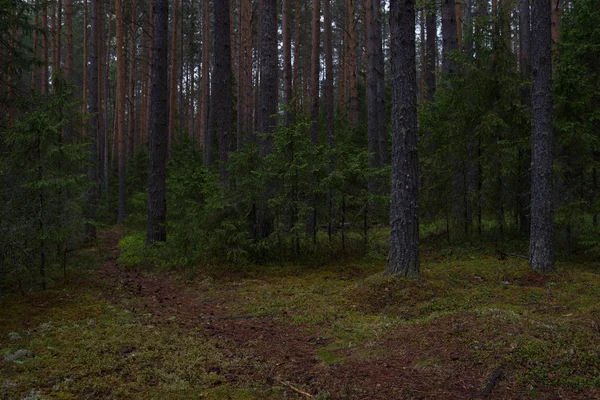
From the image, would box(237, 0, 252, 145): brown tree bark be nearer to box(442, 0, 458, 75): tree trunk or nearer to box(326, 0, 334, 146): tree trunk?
box(326, 0, 334, 146): tree trunk

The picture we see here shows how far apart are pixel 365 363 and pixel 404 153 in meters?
3.70

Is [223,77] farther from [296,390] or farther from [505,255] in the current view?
[296,390]

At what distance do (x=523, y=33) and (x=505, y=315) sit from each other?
10.8 meters

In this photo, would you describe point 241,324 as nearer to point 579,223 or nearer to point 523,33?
point 579,223

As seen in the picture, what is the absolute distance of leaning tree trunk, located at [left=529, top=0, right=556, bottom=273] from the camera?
25.4 feet

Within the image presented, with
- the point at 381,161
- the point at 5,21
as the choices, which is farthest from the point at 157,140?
the point at 381,161

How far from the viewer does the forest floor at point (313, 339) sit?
11.5ft

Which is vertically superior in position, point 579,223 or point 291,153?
point 291,153

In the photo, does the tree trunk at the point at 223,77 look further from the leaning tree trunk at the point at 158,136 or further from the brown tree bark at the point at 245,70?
the brown tree bark at the point at 245,70

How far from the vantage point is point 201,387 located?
3.50 metres

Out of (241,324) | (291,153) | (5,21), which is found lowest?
(241,324)

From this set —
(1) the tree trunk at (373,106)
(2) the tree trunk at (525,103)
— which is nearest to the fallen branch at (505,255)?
(2) the tree trunk at (525,103)

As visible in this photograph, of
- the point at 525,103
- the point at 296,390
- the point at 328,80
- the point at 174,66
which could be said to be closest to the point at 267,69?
the point at 525,103

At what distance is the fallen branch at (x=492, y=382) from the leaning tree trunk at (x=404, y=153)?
3.03m
